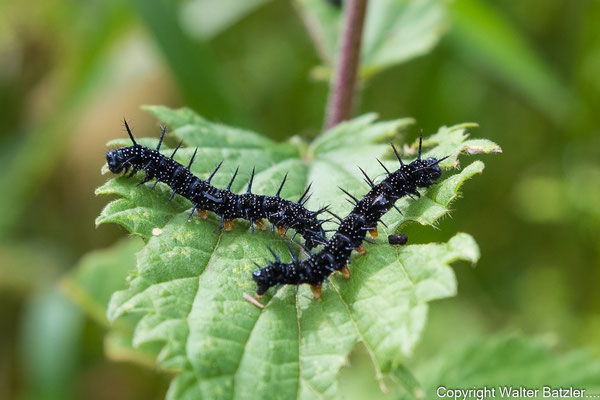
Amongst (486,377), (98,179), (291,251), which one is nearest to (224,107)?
(98,179)

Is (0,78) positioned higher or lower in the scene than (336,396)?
higher

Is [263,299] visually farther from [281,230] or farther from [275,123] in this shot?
[275,123]

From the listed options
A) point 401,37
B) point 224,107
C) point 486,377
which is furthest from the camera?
point 224,107

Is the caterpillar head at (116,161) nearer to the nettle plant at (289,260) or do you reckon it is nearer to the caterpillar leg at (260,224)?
the nettle plant at (289,260)

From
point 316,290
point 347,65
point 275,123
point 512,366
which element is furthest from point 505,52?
point 316,290

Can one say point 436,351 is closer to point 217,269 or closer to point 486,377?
point 486,377

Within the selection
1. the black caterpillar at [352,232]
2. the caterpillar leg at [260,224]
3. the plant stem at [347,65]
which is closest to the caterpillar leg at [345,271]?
the black caterpillar at [352,232]
